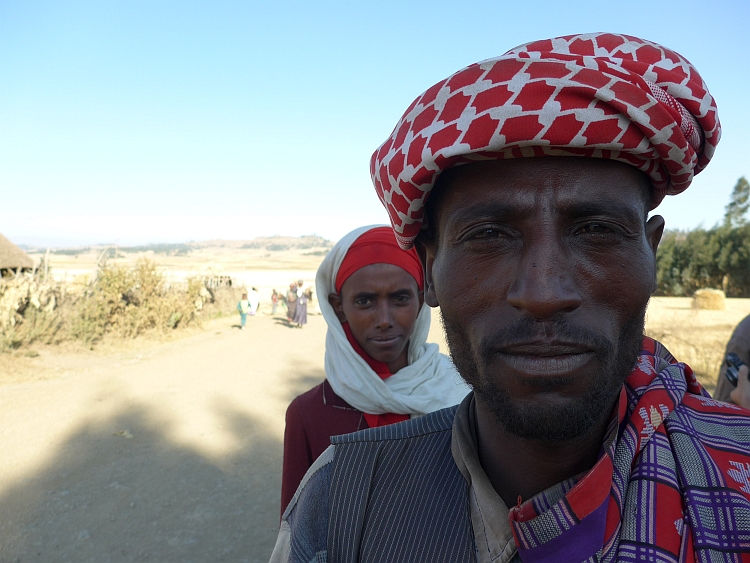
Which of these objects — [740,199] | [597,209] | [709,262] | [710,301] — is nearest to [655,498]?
[597,209]

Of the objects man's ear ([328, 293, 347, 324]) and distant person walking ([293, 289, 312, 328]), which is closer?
man's ear ([328, 293, 347, 324])

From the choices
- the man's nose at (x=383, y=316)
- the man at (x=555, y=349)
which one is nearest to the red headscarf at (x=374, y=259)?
the man's nose at (x=383, y=316)

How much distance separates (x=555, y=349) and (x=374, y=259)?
187 cm

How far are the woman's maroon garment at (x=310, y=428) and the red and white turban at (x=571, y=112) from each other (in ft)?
4.91

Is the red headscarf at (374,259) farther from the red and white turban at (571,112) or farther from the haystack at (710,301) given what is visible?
the haystack at (710,301)

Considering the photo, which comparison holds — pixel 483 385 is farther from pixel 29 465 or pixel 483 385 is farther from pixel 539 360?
pixel 29 465

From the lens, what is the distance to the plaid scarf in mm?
999

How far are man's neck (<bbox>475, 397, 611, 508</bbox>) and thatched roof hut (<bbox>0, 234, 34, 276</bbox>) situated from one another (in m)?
17.0

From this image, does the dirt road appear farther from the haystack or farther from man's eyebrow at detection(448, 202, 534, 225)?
the haystack

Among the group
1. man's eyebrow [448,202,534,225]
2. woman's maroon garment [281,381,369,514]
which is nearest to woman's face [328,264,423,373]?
woman's maroon garment [281,381,369,514]

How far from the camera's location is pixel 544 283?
1105mm

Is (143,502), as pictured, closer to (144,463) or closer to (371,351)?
(144,463)

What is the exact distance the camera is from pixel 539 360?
110 centimetres

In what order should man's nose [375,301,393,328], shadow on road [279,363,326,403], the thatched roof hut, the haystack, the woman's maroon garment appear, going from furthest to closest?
the haystack → the thatched roof hut → shadow on road [279,363,326,403] → man's nose [375,301,393,328] → the woman's maroon garment
